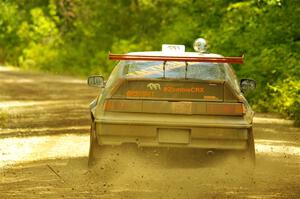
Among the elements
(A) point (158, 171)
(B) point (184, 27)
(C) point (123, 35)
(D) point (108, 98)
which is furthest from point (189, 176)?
(C) point (123, 35)

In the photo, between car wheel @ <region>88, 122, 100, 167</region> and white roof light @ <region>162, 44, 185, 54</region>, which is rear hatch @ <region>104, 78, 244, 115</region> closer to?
car wheel @ <region>88, 122, 100, 167</region>

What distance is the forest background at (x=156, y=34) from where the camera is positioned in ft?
68.0

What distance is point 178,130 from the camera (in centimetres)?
1036

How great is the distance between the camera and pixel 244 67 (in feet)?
71.2

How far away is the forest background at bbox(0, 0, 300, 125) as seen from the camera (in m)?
20.7

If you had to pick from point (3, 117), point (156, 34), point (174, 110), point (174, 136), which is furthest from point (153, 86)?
point (156, 34)

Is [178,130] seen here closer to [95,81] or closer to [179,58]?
[179,58]

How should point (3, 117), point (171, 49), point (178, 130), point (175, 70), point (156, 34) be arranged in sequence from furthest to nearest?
point (156, 34) → point (3, 117) → point (171, 49) → point (175, 70) → point (178, 130)

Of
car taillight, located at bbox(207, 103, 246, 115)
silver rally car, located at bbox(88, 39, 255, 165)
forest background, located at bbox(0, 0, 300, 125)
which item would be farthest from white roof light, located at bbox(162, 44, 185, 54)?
forest background, located at bbox(0, 0, 300, 125)

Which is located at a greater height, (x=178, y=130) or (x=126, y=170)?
(x=178, y=130)

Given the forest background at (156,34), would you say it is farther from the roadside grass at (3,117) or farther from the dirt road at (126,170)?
the roadside grass at (3,117)

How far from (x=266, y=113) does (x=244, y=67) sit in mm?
1658

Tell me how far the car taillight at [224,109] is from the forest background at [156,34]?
24.4ft

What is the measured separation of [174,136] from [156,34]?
27937 mm
